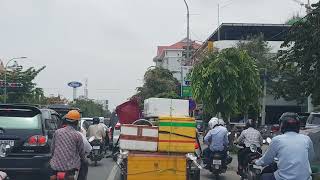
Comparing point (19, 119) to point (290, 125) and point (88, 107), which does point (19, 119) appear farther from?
point (88, 107)

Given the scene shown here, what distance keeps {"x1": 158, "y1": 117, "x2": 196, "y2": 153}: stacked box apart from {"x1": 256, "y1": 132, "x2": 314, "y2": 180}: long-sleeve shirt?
4.02 m

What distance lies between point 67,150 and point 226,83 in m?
13.5

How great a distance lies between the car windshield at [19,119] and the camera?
1064 centimetres

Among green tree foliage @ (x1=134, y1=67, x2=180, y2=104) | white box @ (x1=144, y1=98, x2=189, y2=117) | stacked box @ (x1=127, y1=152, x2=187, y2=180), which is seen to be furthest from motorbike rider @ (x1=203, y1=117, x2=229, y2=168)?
green tree foliage @ (x1=134, y1=67, x2=180, y2=104)

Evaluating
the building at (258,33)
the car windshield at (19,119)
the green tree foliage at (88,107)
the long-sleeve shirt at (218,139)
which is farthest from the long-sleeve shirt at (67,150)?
the green tree foliage at (88,107)

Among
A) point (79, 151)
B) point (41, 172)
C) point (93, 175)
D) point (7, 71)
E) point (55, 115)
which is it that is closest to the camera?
point (79, 151)

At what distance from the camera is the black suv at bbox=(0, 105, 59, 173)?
34.1ft

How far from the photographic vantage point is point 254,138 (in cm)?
1334

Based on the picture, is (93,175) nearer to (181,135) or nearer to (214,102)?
(181,135)

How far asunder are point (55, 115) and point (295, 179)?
24.0 feet

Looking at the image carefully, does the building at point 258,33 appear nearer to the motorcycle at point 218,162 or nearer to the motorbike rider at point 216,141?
the motorbike rider at point 216,141

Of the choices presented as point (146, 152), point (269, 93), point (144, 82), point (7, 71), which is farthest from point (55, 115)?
point (7, 71)

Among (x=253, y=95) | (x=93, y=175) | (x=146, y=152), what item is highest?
(x=253, y=95)

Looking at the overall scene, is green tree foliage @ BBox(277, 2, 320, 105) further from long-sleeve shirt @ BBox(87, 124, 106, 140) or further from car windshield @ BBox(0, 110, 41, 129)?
car windshield @ BBox(0, 110, 41, 129)
